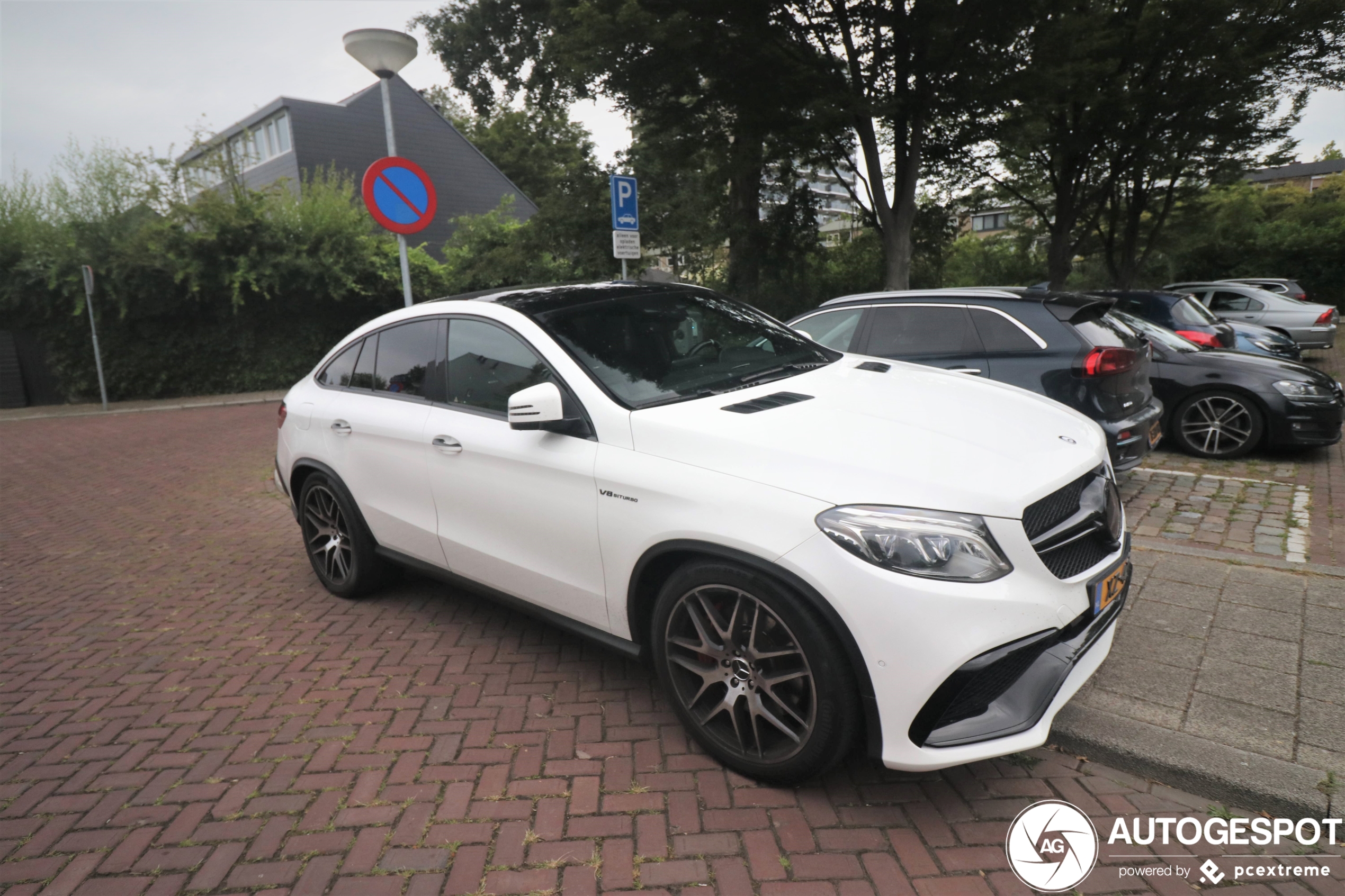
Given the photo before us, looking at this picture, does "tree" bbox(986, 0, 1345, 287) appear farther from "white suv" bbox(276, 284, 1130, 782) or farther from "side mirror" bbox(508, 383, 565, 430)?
"side mirror" bbox(508, 383, 565, 430)

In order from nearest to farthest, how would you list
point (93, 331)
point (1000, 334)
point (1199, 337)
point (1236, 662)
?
point (1236, 662) → point (1000, 334) → point (1199, 337) → point (93, 331)

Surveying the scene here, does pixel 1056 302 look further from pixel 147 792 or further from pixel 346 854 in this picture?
pixel 147 792

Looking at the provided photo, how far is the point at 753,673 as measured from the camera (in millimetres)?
2535

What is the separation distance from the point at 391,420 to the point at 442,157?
30.9 meters

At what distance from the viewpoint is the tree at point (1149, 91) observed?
12016mm

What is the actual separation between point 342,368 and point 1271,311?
17220mm

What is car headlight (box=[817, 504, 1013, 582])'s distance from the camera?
87.7 inches

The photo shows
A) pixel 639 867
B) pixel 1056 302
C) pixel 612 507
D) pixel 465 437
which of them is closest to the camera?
pixel 639 867

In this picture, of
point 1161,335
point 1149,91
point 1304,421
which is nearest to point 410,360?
point 1161,335

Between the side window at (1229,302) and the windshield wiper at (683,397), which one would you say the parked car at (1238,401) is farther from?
the side window at (1229,302)

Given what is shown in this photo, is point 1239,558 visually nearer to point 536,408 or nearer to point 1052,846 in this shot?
point 1052,846

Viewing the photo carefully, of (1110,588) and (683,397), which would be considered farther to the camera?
(683,397)

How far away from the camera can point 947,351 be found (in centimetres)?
574

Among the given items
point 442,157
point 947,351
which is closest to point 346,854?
point 947,351
